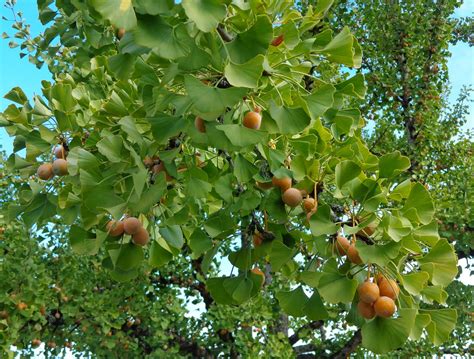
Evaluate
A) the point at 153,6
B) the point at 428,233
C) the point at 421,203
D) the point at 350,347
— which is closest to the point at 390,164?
the point at 421,203

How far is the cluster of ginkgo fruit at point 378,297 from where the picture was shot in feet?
6.28

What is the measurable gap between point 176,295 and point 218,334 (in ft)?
2.27

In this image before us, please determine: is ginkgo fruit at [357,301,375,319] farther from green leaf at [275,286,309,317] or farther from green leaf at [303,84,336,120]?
green leaf at [303,84,336,120]

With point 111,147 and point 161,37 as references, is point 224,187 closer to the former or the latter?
point 111,147

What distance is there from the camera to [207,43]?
6.14 feet

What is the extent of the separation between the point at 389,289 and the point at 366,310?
11cm

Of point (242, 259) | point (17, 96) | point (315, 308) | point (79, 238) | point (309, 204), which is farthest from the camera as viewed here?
point (17, 96)

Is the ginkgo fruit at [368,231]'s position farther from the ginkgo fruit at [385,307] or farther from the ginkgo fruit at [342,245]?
the ginkgo fruit at [385,307]

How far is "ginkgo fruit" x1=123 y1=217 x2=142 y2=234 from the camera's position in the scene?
7.48 ft

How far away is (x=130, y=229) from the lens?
2285 mm

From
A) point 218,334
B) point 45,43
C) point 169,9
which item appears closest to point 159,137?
point 169,9

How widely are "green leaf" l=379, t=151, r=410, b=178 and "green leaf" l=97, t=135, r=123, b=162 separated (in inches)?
39.1

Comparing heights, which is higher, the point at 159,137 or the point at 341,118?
the point at 341,118

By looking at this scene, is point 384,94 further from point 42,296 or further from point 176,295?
point 42,296
